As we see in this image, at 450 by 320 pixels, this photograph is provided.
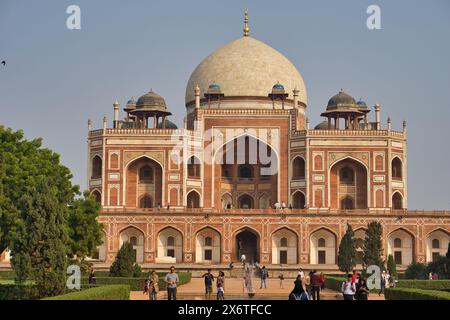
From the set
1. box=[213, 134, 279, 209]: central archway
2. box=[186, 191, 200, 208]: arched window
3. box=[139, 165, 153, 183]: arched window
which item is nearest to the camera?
box=[186, 191, 200, 208]: arched window

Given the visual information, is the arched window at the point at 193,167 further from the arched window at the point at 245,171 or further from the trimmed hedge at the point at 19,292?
the trimmed hedge at the point at 19,292

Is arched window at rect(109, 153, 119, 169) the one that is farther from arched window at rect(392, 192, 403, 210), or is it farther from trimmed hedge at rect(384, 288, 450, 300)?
trimmed hedge at rect(384, 288, 450, 300)

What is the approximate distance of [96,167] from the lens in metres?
51.3

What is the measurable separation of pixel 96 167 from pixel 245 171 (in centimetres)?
903

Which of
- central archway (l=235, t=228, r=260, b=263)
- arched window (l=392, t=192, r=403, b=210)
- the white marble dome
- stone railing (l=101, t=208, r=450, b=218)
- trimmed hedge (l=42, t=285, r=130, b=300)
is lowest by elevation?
trimmed hedge (l=42, t=285, r=130, b=300)

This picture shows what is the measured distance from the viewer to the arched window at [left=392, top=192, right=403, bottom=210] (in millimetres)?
50438

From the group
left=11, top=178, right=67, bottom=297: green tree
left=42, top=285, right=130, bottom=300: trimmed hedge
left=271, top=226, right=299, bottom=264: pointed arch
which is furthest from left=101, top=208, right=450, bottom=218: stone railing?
left=11, top=178, right=67, bottom=297: green tree

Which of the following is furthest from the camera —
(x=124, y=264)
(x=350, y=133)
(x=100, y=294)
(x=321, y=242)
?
(x=350, y=133)

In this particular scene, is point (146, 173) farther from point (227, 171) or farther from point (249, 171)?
point (249, 171)

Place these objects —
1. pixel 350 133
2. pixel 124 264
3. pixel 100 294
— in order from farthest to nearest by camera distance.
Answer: pixel 350 133 < pixel 124 264 < pixel 100 294

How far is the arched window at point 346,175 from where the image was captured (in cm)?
5053

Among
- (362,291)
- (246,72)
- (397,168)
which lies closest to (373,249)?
(362,291)

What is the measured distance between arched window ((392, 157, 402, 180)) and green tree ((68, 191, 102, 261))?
22.1 meters

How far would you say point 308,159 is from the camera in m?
49.6
